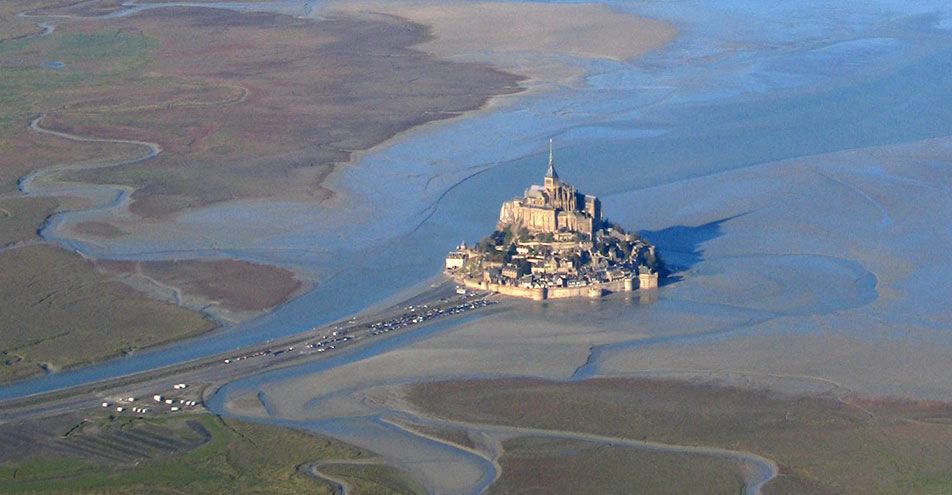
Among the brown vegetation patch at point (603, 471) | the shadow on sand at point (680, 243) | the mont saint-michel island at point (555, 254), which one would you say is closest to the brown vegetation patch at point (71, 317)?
the mont saint-michel island at point (555, 254)

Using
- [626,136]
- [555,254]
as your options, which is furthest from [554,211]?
[626,136]

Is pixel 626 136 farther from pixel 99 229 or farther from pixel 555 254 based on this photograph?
pixel 99 229

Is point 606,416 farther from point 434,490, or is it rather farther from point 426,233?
point 426,233

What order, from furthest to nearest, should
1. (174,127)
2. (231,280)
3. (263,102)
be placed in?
1. (263,102)
2. (174,127)
3. (231,280)

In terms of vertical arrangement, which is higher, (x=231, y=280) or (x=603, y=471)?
(x=603, y=471)

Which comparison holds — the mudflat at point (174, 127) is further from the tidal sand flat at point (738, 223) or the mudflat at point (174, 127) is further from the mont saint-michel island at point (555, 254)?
the mont saint-michel island at point (555, 254)

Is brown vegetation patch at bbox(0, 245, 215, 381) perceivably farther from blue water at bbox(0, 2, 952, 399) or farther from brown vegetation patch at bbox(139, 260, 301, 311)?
brown vegetation patch at bbox(139, 260, 301, 311)

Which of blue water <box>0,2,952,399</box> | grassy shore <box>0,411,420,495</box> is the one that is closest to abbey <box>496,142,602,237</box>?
blue water <box>0,2,952,399</box>
